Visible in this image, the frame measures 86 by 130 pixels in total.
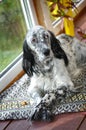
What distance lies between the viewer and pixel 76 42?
8.68 ft

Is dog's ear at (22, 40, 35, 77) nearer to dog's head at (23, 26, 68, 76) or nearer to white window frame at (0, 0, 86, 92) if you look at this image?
dog's head at (23, 26, 68, 76)

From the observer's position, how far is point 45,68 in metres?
2.36

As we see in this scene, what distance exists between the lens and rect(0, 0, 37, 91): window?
283 cm

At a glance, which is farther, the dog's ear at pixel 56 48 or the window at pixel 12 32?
the window at pixel 12 32

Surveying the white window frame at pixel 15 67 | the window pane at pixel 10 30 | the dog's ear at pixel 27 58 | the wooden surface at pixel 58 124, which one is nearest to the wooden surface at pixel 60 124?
the wooden surface at pixel 58 124

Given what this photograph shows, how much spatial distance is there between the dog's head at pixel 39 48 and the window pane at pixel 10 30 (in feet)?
1.81

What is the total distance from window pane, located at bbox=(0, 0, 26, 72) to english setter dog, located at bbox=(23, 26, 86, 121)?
506mm

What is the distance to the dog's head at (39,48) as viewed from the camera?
7.43 feet

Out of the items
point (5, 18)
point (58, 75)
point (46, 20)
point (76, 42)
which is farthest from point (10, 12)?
point (58, 75)

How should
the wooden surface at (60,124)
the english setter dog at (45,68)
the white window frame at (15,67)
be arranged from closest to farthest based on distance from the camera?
the wooden surface at (60,124), the english setter dog at (45,68), the white window frame at (15,67)

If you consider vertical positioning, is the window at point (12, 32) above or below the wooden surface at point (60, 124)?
above

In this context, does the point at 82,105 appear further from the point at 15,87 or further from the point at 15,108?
the point at 15,87

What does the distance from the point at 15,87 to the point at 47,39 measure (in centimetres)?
58

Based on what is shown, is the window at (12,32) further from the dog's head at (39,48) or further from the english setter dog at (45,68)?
the dog's head at (39,48)
